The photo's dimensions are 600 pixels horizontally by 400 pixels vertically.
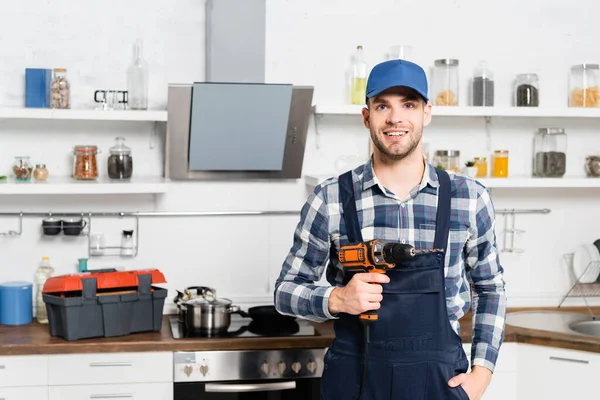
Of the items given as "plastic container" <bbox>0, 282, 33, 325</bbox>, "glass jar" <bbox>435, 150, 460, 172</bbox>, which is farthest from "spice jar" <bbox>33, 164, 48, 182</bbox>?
"glass jar" <bbox>435, 150, 460, 172</bbox>

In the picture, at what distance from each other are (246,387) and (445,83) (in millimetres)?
1749

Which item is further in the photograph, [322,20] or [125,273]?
[322,20]

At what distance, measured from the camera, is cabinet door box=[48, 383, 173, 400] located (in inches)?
129

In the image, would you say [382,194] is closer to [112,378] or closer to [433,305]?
[433,305]

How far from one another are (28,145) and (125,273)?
82 cm

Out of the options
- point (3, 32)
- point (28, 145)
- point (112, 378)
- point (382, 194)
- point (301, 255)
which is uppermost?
point (3, 32)

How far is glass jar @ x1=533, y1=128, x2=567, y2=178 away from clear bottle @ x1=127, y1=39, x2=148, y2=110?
1.97 m

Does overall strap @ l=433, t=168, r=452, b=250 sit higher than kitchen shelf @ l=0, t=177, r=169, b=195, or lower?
lower

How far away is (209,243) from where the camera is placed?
3971 millimetres

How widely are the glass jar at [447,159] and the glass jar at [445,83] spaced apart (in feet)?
0.77

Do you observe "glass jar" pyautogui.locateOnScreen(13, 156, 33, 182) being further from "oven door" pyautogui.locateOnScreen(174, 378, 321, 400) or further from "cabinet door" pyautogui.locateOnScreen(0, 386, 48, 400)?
"oven door" pyautogui.locateOnScreen(174, 378, 321, 400)

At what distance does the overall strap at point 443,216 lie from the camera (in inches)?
87.0

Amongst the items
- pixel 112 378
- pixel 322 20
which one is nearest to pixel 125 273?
pixel 112 378

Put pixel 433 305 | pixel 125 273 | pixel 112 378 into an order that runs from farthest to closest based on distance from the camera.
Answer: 1. pixel 125 273
2. pixel 112 378
3. pixel 433 305
